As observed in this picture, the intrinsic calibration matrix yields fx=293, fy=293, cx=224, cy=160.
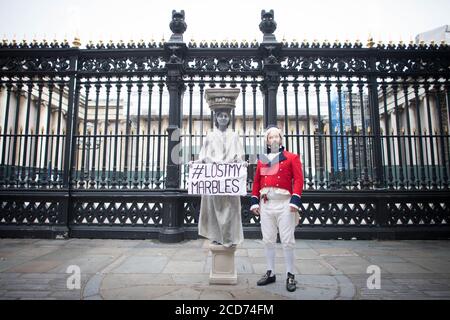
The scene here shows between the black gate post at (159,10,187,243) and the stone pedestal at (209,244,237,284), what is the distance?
299cm

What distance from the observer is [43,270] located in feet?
15.4

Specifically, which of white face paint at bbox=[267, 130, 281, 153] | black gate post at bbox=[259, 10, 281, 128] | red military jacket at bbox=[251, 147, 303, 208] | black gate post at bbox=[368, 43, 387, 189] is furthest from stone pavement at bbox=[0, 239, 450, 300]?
black gate post at bbox=[259, 10, 281, 128]

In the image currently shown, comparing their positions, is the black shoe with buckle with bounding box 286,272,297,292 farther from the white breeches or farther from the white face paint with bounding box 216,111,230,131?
the white face paint with bounding box 216,111,230,131

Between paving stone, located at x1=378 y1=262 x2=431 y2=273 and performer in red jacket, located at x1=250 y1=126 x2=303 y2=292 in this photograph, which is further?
paving stone, located at x1=378 y1=262 x2=431 y2=273

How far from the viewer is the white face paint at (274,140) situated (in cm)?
429

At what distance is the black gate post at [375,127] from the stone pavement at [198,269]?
1.64 m

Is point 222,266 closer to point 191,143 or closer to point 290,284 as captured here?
point 290,284

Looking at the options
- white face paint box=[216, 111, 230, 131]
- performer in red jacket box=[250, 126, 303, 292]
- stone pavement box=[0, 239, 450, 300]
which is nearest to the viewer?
stone pavement box=[0, 239, 450, 300]

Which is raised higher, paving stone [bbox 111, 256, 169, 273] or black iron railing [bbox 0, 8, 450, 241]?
black iron railing [bbox 0, 8, 450, 241]

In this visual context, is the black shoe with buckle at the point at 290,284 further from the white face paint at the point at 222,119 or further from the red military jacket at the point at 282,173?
the white face paint at the point at 222,119

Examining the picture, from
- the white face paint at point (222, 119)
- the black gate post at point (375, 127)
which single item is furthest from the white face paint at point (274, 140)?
the black gate post at point (375, 127)

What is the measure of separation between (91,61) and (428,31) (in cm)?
1226

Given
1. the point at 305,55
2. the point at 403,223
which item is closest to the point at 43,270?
the point at 305,55

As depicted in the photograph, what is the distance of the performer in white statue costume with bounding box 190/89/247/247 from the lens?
4145 millimetres
